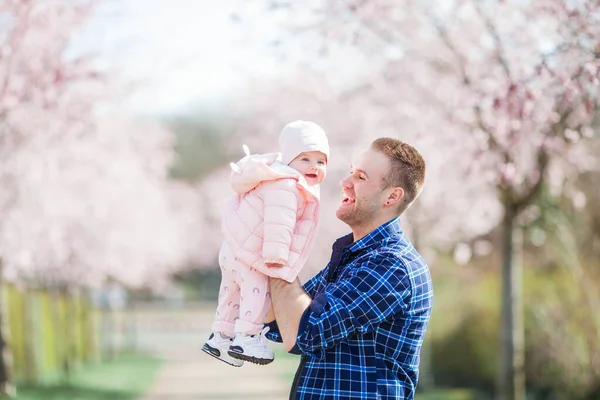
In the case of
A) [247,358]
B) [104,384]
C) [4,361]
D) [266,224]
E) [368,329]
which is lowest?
[104,384]

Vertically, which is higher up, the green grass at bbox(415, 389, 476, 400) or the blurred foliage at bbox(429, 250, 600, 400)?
the blurred foliage at bbox(429, 250, 600, 400)

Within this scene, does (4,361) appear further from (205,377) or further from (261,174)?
(261,174)

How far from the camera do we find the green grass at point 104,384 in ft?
43.0

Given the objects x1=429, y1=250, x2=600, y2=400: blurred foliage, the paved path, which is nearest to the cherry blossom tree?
x1=429, y1=250, x2=600, y2=400: blurred foliage

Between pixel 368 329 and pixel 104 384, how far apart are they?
512 inches

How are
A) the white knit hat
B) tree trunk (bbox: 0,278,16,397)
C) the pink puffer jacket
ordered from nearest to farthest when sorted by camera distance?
the pink puffer jacket → the white knit hat → tree trunk (bbox: 0,278,16,397)

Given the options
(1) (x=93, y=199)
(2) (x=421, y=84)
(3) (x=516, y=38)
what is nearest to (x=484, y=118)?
(3) (x=516, y=38)

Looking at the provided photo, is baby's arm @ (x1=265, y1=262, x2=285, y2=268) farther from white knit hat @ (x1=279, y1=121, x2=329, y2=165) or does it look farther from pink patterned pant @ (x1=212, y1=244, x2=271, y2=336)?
white knit hat @ (x1=279, y1=121, x2=329, y2=165)

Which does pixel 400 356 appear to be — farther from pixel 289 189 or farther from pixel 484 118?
pixel 484 118

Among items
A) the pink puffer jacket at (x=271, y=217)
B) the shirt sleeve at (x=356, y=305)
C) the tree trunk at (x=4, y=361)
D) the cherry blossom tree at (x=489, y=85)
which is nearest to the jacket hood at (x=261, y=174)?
the pink puffer jacket at (x=271, y=217)

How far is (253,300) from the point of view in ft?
10.4

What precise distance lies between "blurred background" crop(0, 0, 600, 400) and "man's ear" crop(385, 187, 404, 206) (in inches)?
90.3

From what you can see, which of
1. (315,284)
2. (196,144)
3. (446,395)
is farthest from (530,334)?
(196,144)

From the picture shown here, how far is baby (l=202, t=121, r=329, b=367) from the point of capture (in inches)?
122
